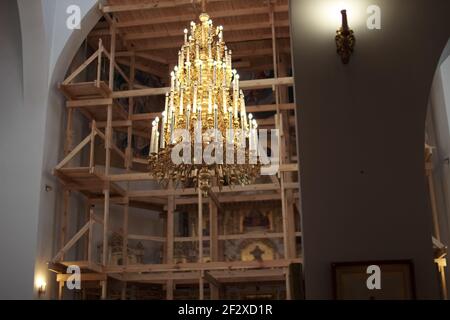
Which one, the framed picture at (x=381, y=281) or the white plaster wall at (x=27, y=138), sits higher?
the white plaster wall at (x=27, y=138)

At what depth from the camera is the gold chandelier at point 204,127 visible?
10141 mm

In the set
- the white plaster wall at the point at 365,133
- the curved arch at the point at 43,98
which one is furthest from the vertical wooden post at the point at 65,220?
the white plaster wall at the point at 365,133

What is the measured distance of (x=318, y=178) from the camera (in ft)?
20.2

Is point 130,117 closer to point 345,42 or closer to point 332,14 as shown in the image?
point 332,14

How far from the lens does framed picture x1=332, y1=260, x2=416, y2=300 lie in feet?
18.6

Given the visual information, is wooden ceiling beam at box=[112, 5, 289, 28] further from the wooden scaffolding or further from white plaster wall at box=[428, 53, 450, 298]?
white plaster wall at box=[428, 53, 450, 298]

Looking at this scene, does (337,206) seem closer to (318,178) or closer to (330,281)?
(318,178)

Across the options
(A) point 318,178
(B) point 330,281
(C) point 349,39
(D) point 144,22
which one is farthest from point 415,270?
(D) point 144,22

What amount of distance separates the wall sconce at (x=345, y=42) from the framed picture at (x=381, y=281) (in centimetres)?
211

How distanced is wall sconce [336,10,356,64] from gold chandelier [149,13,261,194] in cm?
397

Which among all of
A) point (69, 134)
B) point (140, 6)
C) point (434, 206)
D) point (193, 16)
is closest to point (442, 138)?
point (434, 206)

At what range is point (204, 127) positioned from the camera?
33.8 feet

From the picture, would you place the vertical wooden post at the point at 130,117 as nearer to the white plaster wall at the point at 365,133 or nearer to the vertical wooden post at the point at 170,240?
the vertical wooden post at the point at 170,240
